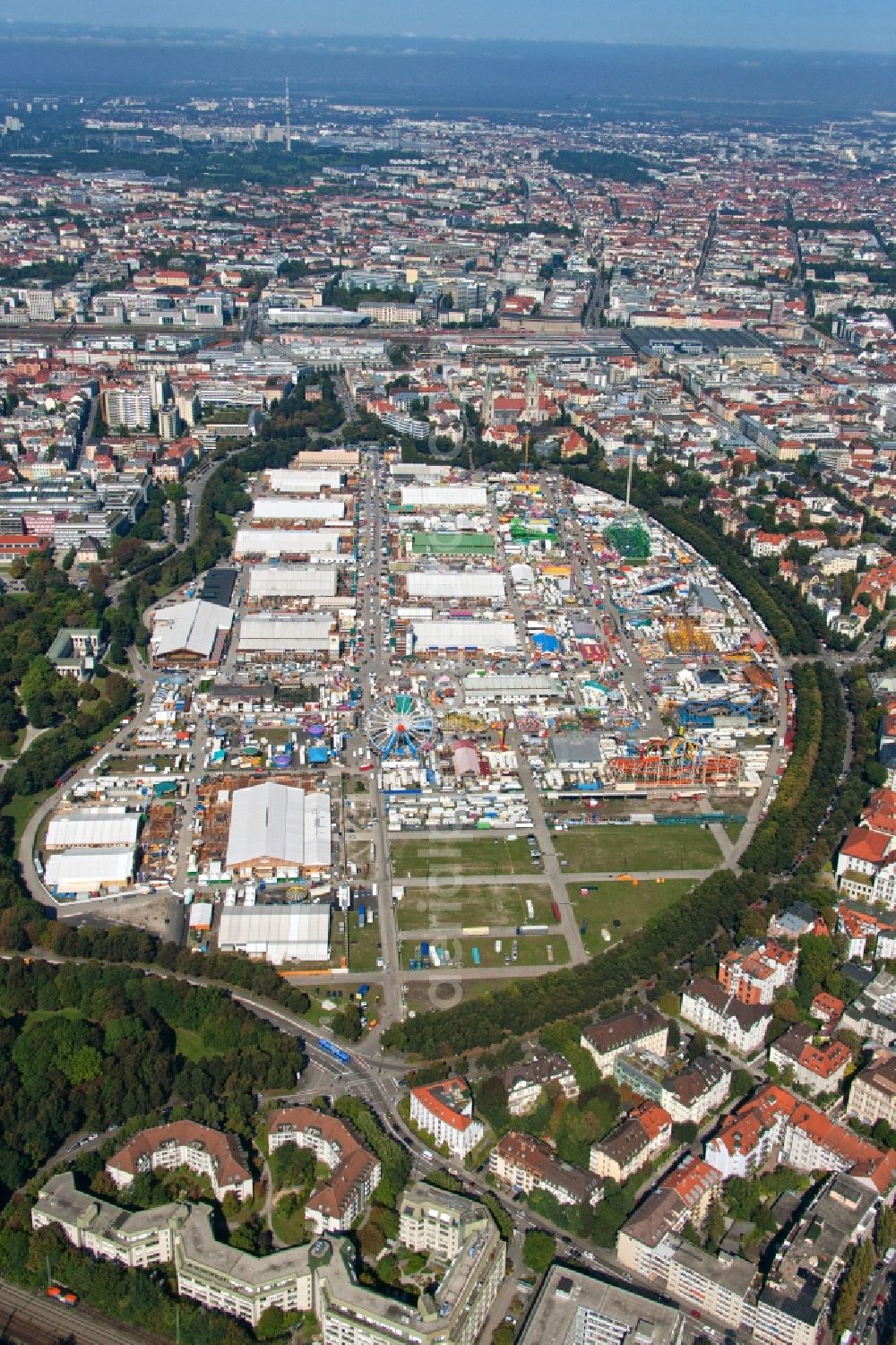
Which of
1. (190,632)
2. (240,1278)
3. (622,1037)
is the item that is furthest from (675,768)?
(240,1278)

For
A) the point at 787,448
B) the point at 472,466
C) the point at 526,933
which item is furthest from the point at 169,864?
the point at 787,448

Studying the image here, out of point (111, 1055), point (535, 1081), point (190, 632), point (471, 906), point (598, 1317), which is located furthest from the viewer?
point (190, 632)

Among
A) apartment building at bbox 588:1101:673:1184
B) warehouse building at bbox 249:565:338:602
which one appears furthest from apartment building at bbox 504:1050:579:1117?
warehouse building at bbox 249:565:338:602

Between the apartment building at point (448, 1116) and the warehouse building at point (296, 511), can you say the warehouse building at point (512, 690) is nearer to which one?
the warehouse building at point (296, 511)

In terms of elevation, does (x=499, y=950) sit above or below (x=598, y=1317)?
below

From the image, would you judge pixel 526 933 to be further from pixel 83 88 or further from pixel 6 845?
pixel 83 88

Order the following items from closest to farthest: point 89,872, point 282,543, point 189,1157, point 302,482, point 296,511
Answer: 1. point 189,1157
2. point 89,872
3. point 282,543
4. point 296,511
5. point 302,482

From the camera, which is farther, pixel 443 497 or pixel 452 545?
pixel 443 497

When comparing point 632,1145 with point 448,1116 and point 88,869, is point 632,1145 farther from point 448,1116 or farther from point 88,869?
point 88,869

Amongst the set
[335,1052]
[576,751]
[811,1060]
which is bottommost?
[335,1052]
